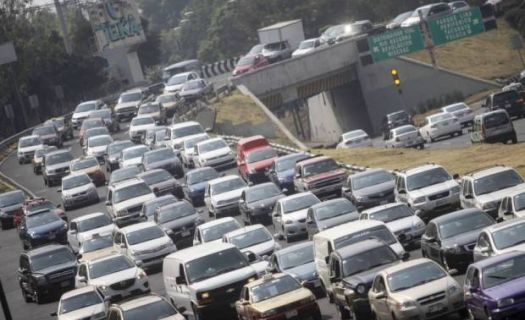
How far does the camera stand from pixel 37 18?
165625 mm

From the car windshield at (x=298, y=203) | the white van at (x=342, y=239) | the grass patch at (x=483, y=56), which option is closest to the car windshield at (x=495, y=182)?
the white van at (x=342, y=239)

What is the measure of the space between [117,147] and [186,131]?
3687mm

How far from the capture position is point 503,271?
67.6ft

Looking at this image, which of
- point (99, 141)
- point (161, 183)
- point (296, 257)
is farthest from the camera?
point (99, 141)

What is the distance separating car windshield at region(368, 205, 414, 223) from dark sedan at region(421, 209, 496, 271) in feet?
12.8

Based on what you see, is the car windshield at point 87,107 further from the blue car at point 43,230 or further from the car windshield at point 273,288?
the car windshield at point 273,288

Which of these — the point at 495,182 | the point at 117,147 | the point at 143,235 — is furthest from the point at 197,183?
the point at 495,182

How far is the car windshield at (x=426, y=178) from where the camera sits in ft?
114

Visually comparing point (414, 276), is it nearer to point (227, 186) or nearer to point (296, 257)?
point (296, 257)

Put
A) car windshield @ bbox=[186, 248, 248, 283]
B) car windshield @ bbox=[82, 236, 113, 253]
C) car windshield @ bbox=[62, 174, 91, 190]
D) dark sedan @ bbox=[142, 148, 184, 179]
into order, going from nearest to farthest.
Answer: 1. car windshield @ bbox=[186, 248, 248, 283]
2. car windshield @ bbox=[82, 236, 113, 253]
3. car windshield @ bbox=[62, 174, 91, 190]
4. dark sedan @ bbox=[142, 148, 184, 179]

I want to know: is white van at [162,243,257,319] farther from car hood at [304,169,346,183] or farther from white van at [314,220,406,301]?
car hood at [304,169,346,183]

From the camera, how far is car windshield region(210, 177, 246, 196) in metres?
44.6

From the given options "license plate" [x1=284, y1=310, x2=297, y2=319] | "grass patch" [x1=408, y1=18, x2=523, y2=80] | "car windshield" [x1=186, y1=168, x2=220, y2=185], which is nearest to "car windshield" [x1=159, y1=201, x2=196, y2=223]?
"car windshield" [x1=186, y1=168, x2=220, y2=185]

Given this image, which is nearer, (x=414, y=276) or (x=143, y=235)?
(x=414, y=276)
